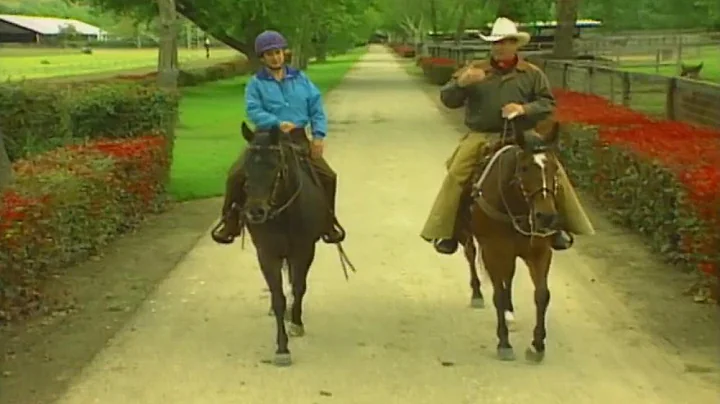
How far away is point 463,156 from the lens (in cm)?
854

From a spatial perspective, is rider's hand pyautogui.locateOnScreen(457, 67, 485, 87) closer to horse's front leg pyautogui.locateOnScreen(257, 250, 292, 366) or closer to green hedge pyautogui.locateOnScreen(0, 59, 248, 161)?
horse's front leg pyautogui.locateOnScreen(257, 250, 292, 366)

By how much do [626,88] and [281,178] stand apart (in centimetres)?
1487

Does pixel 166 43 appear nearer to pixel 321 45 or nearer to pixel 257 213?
pixel 257 213

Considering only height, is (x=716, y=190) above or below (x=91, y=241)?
above

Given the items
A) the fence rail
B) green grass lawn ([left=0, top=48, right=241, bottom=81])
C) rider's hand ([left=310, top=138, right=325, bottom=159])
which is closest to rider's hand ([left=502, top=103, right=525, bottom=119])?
rider's hand ([left=310, top=138, right=325, bottom=159])

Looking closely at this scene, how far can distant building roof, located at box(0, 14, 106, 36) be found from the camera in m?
122

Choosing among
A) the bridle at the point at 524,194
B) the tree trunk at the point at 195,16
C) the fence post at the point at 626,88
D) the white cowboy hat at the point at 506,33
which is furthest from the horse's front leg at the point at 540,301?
the tree trunk at the point at 195,16

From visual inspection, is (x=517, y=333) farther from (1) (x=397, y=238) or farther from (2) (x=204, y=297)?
(1) (x=397, y=238)

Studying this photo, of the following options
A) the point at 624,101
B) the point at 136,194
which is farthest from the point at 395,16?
the point at 136,194

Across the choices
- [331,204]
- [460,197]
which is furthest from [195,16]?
[460,197]

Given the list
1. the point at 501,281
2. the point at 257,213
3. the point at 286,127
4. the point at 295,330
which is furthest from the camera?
the point at 295,330

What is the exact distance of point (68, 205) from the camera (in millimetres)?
10359

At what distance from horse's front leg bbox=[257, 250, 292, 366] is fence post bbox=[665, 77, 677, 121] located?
11.9 meters

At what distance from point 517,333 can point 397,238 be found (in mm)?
4331
